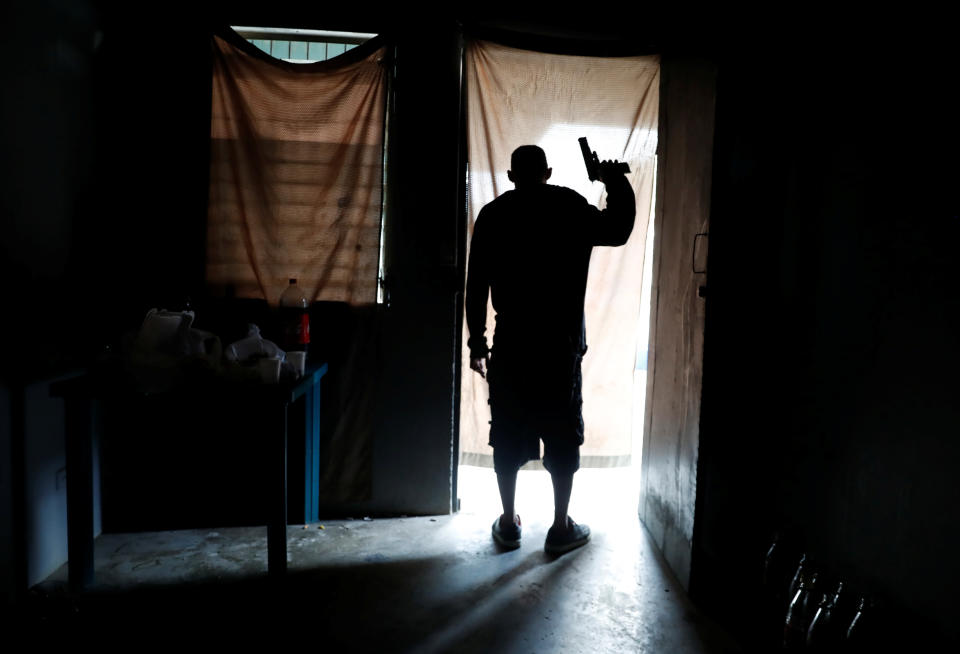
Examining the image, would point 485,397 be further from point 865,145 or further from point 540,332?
point 865,145

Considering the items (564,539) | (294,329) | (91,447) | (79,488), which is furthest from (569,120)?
(79,488)

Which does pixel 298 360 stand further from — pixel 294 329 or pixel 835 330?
pixel 835 330

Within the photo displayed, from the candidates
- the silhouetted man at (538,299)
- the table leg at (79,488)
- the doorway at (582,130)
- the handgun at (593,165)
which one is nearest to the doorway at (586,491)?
the doorway at (582,130)

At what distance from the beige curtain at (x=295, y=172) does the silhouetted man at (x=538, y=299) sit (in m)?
0.64

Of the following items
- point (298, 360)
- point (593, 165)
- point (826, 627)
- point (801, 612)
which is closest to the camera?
point (826, 627)

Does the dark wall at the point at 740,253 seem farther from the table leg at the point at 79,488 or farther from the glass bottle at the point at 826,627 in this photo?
the table leg at the point at 79,488

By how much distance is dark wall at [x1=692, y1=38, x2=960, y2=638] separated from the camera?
1.30m

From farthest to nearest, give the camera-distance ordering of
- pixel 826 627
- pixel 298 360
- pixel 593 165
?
pixel 593 165 → pixel 298 360 → pixel 826 627

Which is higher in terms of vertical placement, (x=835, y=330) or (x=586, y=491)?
(x=835, y=330)

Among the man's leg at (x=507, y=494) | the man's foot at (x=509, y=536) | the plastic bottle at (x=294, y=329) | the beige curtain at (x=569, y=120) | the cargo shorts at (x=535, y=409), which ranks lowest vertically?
the man's foot at (x=509, y=536)

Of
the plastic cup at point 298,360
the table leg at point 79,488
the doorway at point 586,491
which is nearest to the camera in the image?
the table leg at point 79,488

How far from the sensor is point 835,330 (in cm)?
162

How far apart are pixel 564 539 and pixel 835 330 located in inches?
55.0

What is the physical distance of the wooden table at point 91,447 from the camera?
1.88 metres
